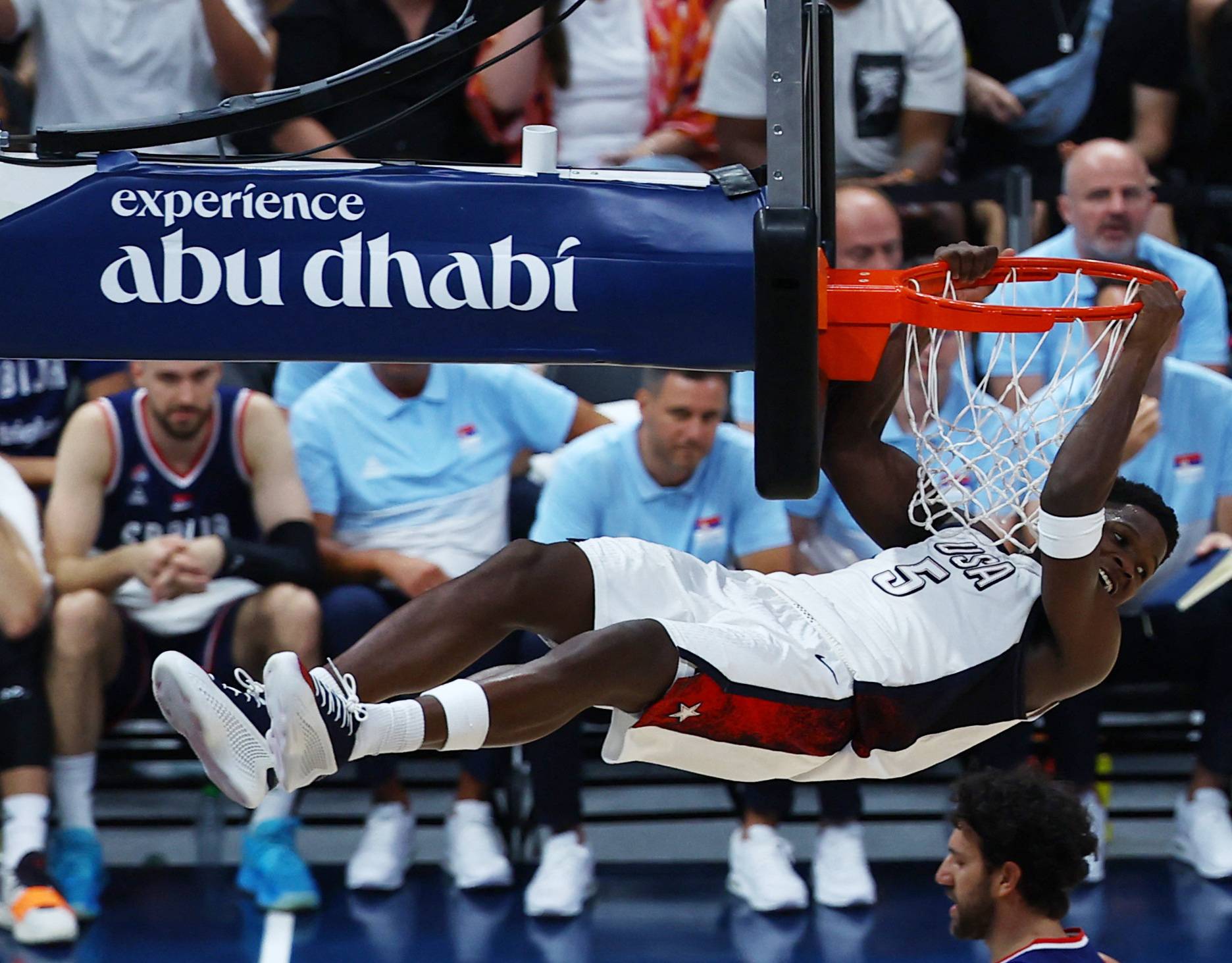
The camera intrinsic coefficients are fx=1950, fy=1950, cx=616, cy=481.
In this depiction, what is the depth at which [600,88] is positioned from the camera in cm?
695

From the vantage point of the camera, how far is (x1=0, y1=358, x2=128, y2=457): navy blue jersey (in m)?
6.31

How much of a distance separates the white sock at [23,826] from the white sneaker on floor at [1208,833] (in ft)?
11.8

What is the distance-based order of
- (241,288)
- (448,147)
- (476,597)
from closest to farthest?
(241,288) < (476,597) < (448,147)

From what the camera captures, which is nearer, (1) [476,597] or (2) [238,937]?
(1) [476,597]

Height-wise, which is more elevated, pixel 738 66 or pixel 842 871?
pixel 738 66

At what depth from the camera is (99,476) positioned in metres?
5.96

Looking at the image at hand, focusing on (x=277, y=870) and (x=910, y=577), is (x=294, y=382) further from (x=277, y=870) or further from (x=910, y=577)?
(x=910, y=577)

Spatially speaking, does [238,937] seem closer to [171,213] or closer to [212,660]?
[212,660]

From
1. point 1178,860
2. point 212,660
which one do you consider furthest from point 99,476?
point 1178,860

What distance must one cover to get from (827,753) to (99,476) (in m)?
2.75

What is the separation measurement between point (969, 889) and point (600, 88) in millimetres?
3380

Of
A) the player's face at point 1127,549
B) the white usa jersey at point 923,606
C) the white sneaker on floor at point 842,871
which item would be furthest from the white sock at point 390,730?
the white sneaker on floor at point 842,871

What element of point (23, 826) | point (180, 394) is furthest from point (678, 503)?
point (23, 826)

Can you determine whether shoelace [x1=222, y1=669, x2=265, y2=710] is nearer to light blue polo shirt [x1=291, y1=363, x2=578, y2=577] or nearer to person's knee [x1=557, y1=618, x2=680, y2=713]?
person's knee [x1=557, y1=618, x2=680, y2=713]
